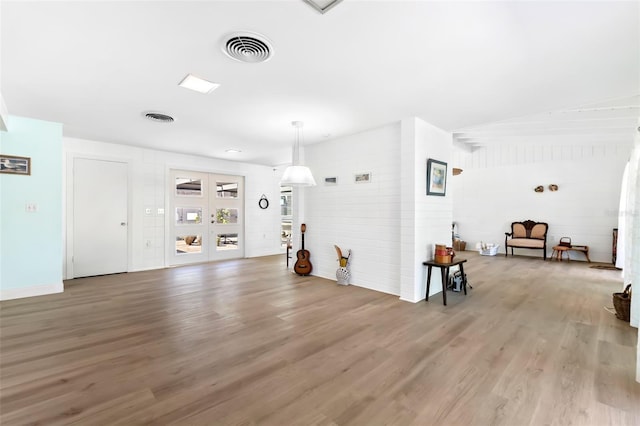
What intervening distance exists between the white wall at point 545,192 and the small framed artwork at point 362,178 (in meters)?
4.80

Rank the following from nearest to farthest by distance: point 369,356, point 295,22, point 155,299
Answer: point 295,22 < point 369,356 < point 155,299

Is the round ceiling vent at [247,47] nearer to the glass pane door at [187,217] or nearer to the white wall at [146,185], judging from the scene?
the white wall at [146,185]

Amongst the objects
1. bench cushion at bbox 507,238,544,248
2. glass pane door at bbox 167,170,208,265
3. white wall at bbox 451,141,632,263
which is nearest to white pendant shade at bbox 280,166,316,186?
glass pane door at bbox 167,170,208,265

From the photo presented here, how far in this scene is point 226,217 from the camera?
Answer: 743cm

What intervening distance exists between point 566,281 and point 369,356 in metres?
4.91

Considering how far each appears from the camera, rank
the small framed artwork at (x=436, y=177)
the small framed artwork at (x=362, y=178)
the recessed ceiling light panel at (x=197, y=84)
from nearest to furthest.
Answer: the recessed ceiling light panel at (x=197, y=84)
the small framed artwork at (x=436, y=177)
the small framed artwork at (x=362, y=178)

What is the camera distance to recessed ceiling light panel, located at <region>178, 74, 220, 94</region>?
288cm

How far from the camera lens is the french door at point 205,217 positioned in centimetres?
662

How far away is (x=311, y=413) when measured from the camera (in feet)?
5.74

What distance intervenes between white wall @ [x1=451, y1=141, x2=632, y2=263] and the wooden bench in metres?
0.29

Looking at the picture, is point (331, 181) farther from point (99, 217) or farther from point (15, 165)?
point (15, 165)

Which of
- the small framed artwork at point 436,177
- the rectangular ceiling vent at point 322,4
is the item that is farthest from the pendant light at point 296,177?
the rectangular ceiling vent at point 322,4

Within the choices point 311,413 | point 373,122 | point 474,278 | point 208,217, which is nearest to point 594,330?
point 474,278

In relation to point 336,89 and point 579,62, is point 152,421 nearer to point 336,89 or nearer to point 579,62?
point 336,89
